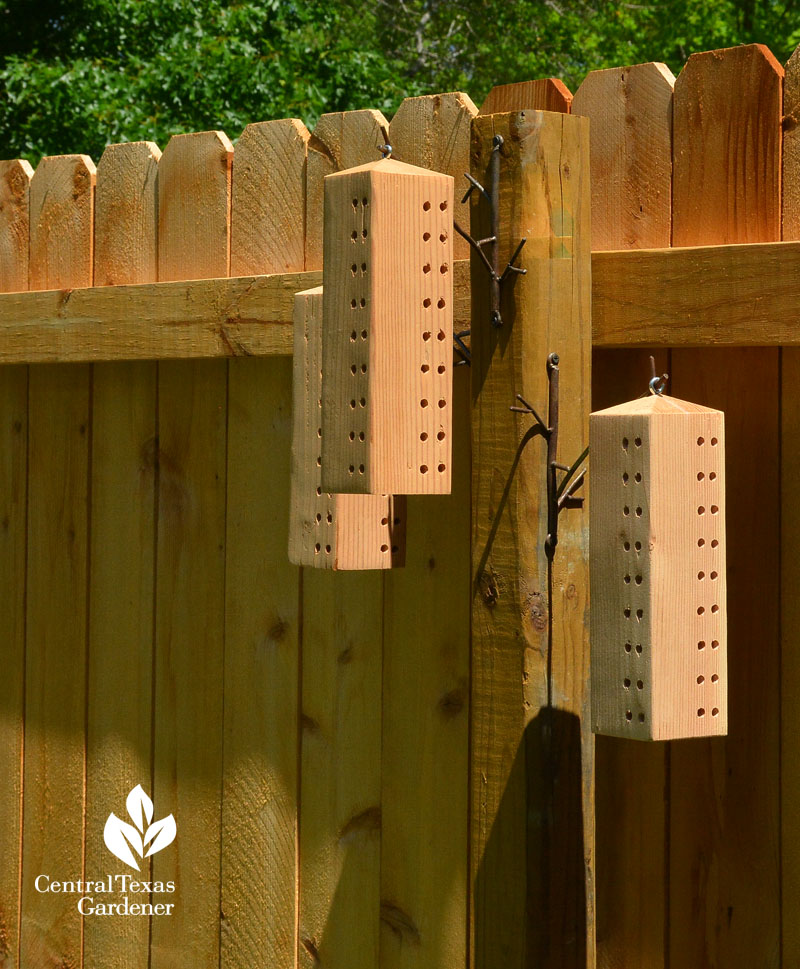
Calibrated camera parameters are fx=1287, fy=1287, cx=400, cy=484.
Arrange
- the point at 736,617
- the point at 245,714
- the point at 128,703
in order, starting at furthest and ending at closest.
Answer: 1. the point at 128,703
2. the point at 245,714
3. the point at 736,617

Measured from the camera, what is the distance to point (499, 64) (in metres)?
17.1

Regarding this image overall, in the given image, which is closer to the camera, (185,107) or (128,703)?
(128,703)

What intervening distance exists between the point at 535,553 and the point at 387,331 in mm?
320

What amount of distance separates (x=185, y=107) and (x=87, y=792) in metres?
5.34

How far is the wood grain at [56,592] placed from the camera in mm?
2365

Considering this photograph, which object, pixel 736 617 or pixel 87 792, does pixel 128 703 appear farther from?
pixel 736 617

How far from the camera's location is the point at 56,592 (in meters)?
2.43

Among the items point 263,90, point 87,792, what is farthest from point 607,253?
point 263,90

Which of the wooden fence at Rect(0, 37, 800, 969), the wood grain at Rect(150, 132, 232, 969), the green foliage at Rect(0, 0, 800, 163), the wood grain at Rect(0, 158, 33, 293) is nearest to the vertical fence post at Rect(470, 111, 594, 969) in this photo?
the wooden fence at Rect(0, 37, 800, 969)

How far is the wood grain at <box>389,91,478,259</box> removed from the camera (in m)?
1.75

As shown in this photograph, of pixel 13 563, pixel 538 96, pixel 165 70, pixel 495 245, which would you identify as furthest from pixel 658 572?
pixel 165 70

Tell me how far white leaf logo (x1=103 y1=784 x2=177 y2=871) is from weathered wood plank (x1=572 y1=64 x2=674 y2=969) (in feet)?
2.81

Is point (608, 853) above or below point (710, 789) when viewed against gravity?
below

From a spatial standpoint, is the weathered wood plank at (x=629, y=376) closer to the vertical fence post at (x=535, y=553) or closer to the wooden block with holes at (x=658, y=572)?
the vertical fence post at (x=535, y=553)
